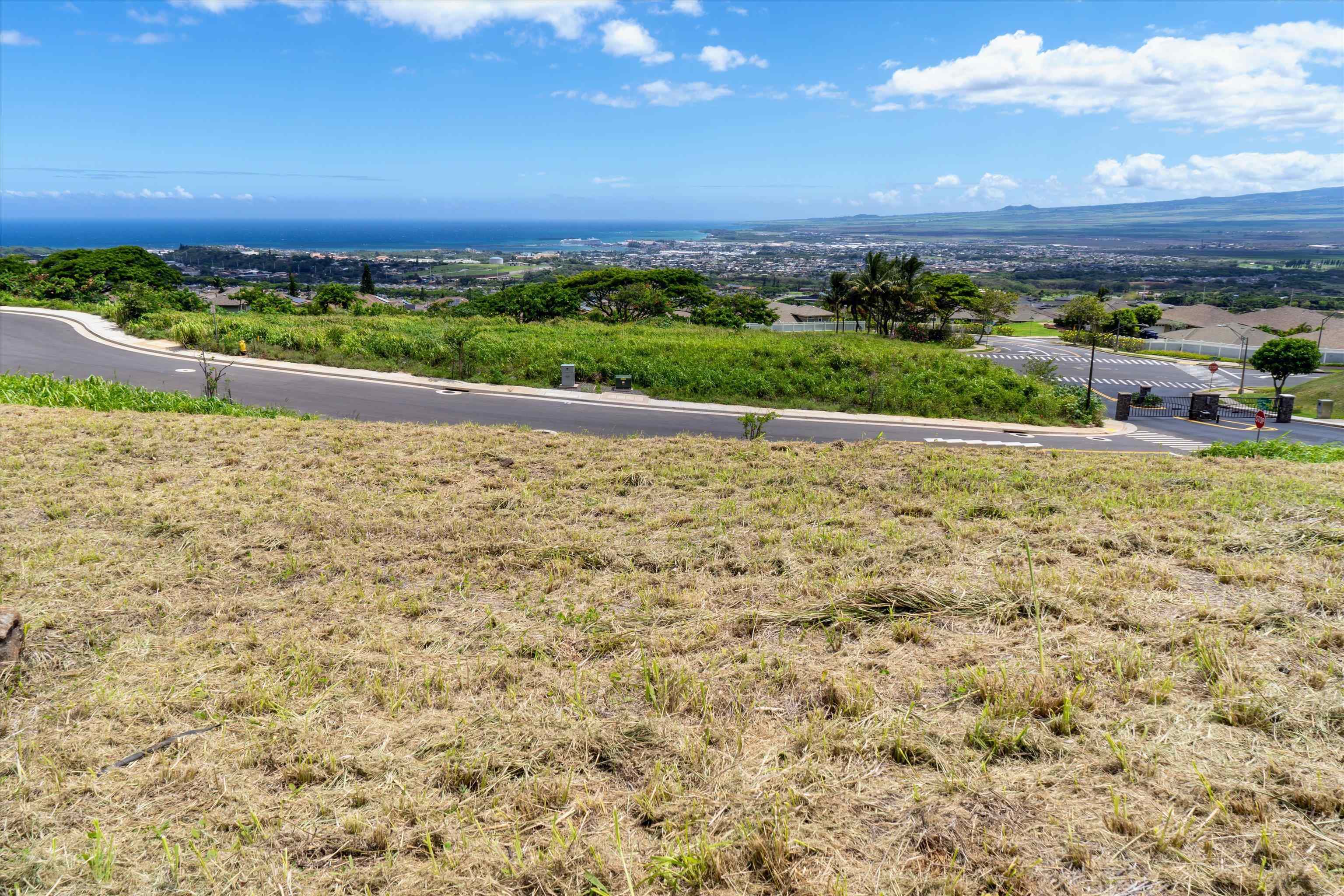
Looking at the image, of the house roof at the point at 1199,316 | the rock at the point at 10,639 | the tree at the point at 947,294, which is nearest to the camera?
the rock at the point at 10,639

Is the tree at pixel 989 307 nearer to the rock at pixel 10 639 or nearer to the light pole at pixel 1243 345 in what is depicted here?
the light pole at pixel 1243 345

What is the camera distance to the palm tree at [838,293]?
47.8 meters

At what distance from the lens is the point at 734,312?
52.0 meters

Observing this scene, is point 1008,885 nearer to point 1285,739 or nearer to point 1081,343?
point 1285,739

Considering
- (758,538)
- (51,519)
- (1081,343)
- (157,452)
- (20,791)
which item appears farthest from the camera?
(1081,343)

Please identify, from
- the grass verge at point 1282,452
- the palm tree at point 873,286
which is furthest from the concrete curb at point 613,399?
the palm tree at point 873,286

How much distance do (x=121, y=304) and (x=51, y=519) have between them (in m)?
27.5

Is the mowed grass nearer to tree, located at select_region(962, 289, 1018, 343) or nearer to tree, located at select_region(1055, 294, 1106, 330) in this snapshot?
tree, located at select_region(1055, 294, 1106, 330)

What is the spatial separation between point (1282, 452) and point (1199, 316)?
95296 millimetres

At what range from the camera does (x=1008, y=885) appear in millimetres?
2232

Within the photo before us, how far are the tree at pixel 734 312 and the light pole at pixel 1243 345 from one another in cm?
3078

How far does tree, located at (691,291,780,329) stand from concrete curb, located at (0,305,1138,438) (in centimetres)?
2531

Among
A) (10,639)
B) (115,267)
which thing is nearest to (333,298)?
(115,267)

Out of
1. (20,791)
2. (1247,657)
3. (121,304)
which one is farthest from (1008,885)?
(121,304)
